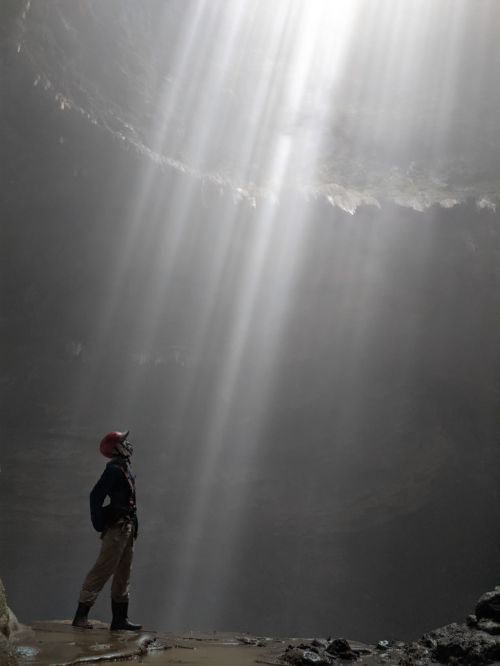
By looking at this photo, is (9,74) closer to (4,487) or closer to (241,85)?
(4,487)

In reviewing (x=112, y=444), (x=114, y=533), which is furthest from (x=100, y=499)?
(x=112, y=444)

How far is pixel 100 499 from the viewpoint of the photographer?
177 inches

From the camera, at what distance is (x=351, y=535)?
1290cm

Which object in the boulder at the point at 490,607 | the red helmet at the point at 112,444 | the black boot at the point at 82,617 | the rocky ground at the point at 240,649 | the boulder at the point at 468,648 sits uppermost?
the red helmet at the point at 112,444

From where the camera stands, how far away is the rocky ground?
3254 mm

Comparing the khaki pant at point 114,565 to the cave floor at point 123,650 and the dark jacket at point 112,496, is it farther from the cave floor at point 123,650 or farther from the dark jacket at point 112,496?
the cave floor at point 123,650

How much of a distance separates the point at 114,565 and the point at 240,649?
119 centimetres

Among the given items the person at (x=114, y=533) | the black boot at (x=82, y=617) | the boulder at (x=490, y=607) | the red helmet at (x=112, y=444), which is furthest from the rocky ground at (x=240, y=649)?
Answer: the red helmet at (x=112, y=444)

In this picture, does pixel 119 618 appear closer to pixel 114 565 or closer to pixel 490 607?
pixel 114 565

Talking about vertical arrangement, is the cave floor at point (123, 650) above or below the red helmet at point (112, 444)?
below

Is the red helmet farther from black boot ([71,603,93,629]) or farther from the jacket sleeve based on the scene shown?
black boot ([71,603,93,629])

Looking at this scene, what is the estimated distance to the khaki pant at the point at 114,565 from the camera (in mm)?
4406

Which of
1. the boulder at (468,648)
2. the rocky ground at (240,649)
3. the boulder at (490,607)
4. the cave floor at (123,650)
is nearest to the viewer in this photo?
the cave floor at (123,650)

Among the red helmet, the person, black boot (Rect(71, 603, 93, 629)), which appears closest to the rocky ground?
black boot (Rect(71, 603, 93, 629))
